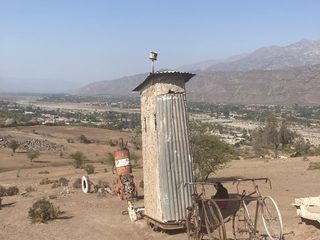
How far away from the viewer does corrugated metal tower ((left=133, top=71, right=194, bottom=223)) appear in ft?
45.7

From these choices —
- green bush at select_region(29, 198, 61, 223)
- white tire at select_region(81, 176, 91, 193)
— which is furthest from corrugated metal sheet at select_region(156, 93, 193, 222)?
white tire at select_region(81, 176, 91, 193)

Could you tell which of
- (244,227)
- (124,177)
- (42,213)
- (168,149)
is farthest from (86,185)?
(244,227)

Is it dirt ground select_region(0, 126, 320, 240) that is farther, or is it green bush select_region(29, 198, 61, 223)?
green bush select_region(29, 198, 61, 223)

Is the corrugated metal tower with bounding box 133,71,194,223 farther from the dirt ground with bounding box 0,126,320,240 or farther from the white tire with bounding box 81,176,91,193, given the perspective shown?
the white tire with bounding box 81,176,91,193

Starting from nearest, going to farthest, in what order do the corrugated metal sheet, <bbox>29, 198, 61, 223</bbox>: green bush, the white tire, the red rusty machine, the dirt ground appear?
the corrugated metal sheet → the dirt ground → <bbox>29, 198, 61, 223</bbox>: green bush → the red rusty machine → the white tire

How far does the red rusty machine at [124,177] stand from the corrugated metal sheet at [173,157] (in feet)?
20.6

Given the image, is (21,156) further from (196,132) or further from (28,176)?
(196,132)

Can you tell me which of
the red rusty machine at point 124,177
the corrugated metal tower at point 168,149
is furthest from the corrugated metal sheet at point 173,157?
the red rusty machine at point 124,177

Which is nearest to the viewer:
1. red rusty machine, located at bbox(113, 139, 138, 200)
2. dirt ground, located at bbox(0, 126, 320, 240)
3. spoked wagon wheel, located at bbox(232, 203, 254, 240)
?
spoked wagon wheel, located at bbox(232, 203, 254, 240)

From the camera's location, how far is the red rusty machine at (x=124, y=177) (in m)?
20.1

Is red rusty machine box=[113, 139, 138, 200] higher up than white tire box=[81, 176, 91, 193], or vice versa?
red rusty machine box=[113, 139, 138, 200]

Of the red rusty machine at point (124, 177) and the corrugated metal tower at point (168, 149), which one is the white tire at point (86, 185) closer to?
the red rusty machine at point (124, 177)

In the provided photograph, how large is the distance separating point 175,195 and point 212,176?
1472 cm

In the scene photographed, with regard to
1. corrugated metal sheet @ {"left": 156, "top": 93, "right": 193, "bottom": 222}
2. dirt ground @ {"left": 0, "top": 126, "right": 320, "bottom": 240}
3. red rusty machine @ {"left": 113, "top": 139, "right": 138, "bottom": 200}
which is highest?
corrugated metal sheet @ {"left": 156, "top": 93, "right": 193, "bottom": 222}
